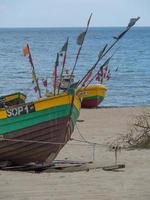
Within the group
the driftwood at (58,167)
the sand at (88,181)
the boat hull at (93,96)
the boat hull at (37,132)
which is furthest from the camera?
the boat hull at (93,96)

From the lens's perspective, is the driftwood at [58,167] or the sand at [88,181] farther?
the driftwood at [58,167]

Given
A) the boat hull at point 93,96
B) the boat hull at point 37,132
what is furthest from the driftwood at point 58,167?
the boat hull at point 93,96

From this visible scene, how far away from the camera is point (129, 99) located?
30047mm

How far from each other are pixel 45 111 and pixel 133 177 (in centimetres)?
195

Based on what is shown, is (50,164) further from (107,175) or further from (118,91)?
(118,91)

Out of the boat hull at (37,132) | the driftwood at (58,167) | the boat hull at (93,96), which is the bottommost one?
the boat hull at (93,96)

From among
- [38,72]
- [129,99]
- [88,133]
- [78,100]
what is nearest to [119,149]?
[78,100]

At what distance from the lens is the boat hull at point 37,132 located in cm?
1034

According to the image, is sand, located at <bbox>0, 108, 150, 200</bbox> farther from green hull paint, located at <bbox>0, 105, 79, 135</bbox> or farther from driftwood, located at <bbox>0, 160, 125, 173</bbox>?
green hull paint, located at <bbox>0, 105, 79, 135</bbox>

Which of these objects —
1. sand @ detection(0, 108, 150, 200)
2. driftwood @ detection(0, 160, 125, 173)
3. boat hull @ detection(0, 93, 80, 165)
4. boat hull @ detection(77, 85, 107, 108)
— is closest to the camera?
sand @ detection(0, 108, 150, 200)

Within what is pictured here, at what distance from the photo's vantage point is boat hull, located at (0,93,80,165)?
407 inches

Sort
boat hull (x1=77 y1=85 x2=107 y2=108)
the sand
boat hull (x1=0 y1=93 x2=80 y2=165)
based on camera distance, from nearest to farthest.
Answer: the sand < boat hull (x1=0 y1=93 x2=80 y2=165) < boat hull (x1=77 y1=85 x2=107 y2=108)

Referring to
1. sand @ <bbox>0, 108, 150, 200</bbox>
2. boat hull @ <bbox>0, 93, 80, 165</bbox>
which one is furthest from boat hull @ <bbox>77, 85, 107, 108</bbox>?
boat hull @ <bbox>0, 93, 80, 165</bbox>

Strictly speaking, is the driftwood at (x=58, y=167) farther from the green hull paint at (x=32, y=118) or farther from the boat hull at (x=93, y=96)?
the boat hull at (x=93, y=96)
